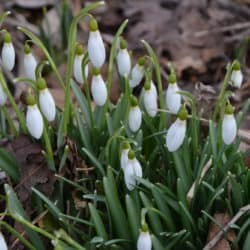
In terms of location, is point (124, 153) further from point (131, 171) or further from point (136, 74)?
point (136, 74)

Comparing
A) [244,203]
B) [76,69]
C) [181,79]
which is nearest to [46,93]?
[76,69]

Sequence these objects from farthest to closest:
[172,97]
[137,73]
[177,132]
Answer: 1. [137,73]
2. [172,97]
3. [177,132]

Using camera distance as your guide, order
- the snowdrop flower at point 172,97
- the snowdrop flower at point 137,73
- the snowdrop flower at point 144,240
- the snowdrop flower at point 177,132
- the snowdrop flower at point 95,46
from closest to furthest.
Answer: the snowdrop flower at point 144,240 < the snowdrop flower at point 177,132 < the snowdrop flower at point 95,46 < the snowdrop flower at point 172,97 < the snowdrop flower at point 137,73

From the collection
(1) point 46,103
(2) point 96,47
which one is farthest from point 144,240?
(2) point 96,47

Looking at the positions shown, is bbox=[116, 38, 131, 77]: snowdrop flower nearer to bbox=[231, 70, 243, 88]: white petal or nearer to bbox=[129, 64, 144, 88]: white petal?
bbox=[129, 64, 144, 88]: white petal

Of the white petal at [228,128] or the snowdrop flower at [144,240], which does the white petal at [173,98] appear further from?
the snowdrop flower at [144,240]

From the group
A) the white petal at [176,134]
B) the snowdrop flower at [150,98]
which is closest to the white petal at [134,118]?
the snowdrop flower at [150,98]
